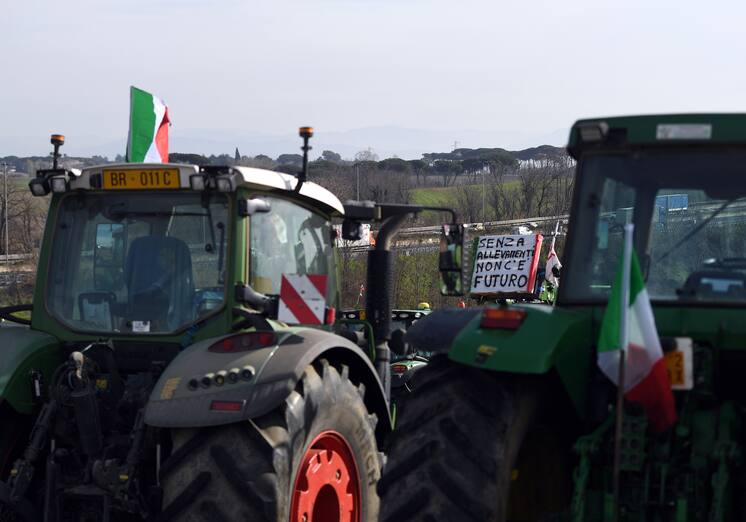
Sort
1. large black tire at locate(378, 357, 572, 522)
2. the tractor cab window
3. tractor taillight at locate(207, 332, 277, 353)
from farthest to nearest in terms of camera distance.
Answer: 1. the tractor cab window
2. tractor taillight at locate(207, 332, 277, 353)
3. large black tire at locate(378, 357, 572, 522)

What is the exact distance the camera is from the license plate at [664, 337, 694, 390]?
491 centimetres

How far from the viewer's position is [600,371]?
17.4ft

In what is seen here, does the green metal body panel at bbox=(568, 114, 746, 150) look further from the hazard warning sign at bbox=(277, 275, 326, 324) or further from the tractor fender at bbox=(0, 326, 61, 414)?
the tractor fender at bbox=(0, 326, 61, 414)

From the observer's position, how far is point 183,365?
21.0 feet

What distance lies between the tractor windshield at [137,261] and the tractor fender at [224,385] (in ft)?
1.66

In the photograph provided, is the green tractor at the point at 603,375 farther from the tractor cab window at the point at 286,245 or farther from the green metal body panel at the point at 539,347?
the tractor cab window at the point at 286,245

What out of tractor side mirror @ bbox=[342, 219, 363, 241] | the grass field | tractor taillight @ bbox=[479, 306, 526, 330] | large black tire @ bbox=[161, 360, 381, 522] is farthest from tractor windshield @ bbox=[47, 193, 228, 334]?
the grass field

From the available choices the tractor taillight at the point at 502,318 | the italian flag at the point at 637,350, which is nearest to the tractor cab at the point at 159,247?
the tractor taillight at the point at 502,318

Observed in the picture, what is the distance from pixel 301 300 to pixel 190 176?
0.99m

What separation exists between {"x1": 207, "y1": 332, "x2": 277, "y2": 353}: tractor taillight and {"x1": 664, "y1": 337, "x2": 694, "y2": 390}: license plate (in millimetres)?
2420

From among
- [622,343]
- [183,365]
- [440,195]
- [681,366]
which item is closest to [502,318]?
[622,343]

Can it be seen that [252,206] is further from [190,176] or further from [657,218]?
[657,218]

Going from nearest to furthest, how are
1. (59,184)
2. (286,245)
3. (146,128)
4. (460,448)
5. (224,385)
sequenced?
(460,448) → (224,385) → (59,184) → (286,245) → (146,128)

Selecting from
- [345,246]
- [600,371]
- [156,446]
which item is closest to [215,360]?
[156,446]
